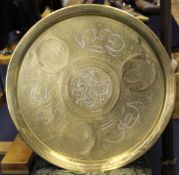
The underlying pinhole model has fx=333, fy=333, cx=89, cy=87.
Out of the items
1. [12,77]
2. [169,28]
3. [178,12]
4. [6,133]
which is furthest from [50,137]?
[178,12]

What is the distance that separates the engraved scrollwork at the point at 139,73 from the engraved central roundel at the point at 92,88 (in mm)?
82

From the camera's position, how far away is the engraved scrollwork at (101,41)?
53.9 inches

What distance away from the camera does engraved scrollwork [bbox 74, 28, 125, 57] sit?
53.9 inches

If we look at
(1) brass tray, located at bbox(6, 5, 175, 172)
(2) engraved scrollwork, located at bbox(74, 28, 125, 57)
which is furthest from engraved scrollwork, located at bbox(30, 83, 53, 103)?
(2) engraved scrollwork, located at bbox(74, 28, 125, 57)

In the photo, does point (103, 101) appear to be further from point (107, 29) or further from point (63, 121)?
point (107, 29)

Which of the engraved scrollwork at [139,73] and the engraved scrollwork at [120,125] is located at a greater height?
the engraved scrollwork at [139,73]

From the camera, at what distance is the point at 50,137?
1.38 m

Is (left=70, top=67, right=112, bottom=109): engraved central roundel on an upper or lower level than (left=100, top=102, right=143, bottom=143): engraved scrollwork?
upper

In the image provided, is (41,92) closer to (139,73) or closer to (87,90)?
(87,90)

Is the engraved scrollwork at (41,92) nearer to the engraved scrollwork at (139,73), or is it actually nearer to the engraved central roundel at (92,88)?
the engraved central roundel at (92,88)

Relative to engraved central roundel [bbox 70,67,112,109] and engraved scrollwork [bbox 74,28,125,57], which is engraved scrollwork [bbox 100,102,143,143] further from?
engraved scrollwork [bbox 74,28,125,57]

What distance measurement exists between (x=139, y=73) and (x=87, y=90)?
0.74ft

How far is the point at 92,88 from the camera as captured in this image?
1392mm

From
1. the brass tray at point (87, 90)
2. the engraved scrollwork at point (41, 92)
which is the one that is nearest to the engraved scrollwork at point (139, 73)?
the brass tray at point (87, 90)
